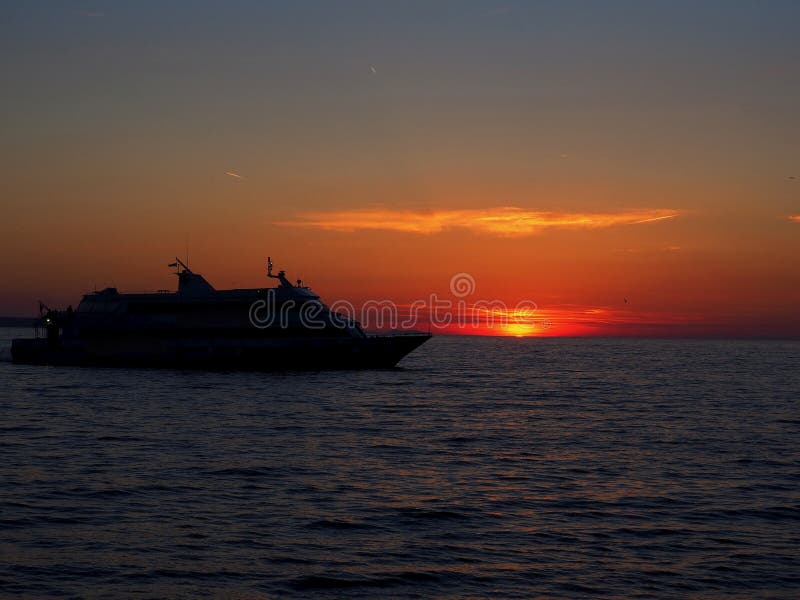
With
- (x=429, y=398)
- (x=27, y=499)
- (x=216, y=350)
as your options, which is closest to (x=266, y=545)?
(x=27, y=499)

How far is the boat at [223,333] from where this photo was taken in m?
59.5

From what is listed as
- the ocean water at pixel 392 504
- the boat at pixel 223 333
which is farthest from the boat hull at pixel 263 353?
the ocean water at pixel 392 504

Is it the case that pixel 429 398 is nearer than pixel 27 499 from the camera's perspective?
No

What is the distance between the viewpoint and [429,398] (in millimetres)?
48000

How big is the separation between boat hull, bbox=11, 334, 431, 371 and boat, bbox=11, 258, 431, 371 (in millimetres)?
73

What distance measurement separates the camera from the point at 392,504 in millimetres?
18484

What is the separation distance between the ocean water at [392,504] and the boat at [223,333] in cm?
2027

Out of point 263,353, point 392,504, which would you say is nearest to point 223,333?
point 263,353

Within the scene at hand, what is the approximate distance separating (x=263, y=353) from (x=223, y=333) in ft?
14.1

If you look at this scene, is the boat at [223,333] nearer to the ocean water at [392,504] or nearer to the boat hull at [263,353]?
the boat hull at [263,353]

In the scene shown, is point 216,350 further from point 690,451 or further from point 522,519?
point 522,519

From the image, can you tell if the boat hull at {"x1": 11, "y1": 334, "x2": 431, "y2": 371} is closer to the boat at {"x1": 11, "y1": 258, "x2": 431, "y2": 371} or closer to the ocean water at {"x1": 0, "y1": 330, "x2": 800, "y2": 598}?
the boat at {"x1": 11, "y1": 258, "x2": 431, "y2": 371}

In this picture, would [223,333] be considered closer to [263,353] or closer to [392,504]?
[263,353]

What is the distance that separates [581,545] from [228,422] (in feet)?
70.4
